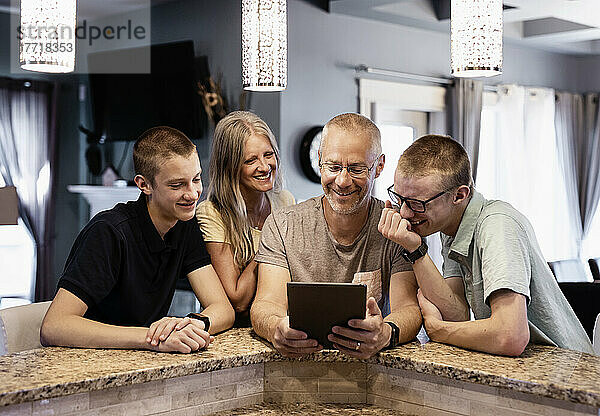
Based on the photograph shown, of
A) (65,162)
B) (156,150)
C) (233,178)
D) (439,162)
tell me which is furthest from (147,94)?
(439,162)

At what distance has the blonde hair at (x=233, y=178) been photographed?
8.06 feet

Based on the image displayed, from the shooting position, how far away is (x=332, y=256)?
87.4 inches

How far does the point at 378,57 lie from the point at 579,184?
3.16m

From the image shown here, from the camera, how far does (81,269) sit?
2061 millimetres

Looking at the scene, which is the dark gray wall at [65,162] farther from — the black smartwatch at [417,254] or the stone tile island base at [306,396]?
the black smartwatch at [417,254]

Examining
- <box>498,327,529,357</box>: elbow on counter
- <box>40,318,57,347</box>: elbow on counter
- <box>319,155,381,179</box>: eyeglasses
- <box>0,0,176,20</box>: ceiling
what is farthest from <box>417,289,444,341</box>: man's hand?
<box>0,0,176,20</box>: ceiling

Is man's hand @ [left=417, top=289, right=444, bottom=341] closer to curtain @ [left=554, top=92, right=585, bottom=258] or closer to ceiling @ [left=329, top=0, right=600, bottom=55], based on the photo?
ceiling @ [left=329, top=0, right=600, bottom=55]

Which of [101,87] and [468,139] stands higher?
[101,87]

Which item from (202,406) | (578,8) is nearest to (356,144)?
(202,406)

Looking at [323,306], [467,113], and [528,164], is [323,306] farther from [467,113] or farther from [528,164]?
[528,164]

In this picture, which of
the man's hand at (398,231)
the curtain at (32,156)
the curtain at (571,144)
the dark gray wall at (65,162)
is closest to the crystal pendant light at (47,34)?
the man's hand at (398,231)

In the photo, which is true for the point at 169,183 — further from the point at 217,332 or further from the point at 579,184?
the point at 579,184

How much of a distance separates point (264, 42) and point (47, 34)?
0.55 m

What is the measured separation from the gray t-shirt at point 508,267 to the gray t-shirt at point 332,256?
203 mm
